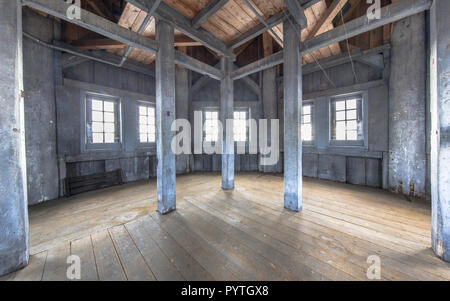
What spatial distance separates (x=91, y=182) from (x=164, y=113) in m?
3.07

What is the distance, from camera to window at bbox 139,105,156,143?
534 centimetres

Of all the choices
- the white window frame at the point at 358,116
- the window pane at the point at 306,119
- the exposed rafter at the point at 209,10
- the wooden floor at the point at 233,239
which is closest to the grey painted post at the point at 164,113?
the wooden floor at the point at 233,239

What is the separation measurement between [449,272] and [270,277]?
1642 mm

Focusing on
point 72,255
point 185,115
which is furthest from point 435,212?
point 185,115

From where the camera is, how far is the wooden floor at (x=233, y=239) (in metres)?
1.51

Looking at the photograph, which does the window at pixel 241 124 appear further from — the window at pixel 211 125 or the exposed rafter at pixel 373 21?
the exposed rafter at pixel 373 21

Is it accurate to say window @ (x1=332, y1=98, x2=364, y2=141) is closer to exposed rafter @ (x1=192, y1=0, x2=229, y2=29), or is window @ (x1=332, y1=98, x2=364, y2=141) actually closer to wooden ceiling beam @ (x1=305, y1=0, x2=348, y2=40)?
wooden ceiling beam @ (x1=305, y1=0, x2=348, y2=40)

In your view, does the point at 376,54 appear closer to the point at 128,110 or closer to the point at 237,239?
the point at 237,239

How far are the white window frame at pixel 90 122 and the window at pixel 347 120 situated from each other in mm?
6355

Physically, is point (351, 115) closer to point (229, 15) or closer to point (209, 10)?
point (229, 15)

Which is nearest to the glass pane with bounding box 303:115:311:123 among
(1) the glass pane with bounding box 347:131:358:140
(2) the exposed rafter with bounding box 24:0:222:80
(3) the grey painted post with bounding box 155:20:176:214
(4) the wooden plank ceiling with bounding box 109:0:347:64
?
(1) the glass pane with bounding box 347:131:358:140
